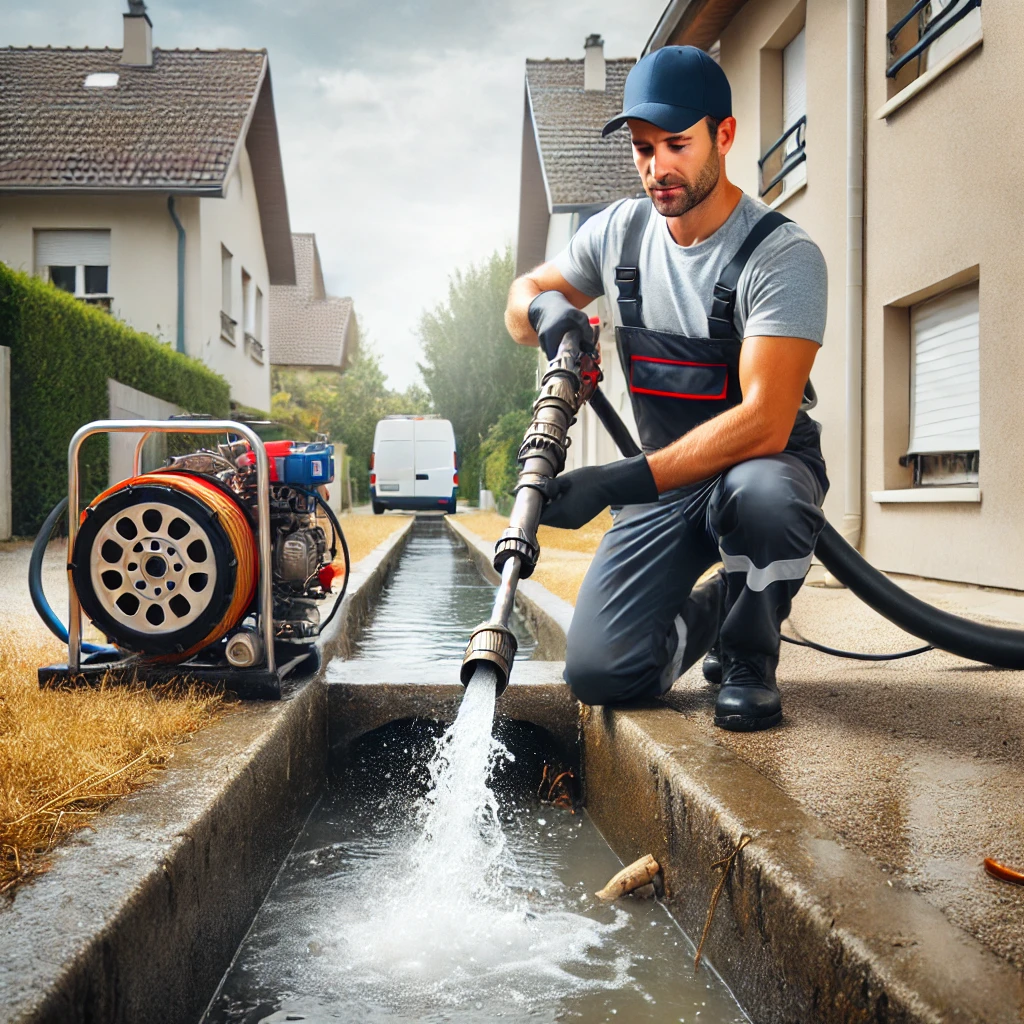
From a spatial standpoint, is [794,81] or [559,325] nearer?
[559,325]

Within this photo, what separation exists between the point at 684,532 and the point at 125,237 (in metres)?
15.1

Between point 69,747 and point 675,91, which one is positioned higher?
point 675,91

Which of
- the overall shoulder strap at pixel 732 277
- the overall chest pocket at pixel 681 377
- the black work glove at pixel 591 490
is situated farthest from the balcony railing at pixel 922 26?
the black work glove at pixel 591 490

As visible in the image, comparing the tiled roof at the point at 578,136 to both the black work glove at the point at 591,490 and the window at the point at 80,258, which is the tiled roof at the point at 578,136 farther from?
the black work glove at the point at 591,490

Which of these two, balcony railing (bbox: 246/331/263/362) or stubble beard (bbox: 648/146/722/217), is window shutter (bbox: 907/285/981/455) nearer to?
stubble beard (bbox: 648/146/722/217)

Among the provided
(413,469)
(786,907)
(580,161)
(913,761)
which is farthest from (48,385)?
(413,469)

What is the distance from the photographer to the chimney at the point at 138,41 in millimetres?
18312

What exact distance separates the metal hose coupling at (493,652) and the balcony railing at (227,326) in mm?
16196

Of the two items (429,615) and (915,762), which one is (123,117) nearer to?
(429,615)

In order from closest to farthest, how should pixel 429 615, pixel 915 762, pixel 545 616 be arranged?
1. pixel 915 762
2. pixel 545 616
3. pixel 429 615

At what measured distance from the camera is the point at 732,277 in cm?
292

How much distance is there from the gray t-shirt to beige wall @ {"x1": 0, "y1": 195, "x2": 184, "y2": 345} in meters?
13.7

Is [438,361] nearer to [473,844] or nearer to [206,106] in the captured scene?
[206,106]

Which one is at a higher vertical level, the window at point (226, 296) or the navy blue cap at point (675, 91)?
the window at point (226, 296)
